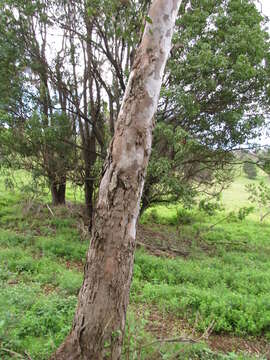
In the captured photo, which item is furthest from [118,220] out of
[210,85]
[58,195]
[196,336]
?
[58,195]

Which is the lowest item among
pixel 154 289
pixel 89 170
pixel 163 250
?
pixel 163 250

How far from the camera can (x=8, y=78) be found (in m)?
7.86

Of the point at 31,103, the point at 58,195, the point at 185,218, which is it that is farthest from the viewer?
the point at 185,218

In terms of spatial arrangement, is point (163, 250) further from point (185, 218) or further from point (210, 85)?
point (210, 85)

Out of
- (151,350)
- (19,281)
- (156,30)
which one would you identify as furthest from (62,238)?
(156,30)

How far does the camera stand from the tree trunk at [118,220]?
246 cm

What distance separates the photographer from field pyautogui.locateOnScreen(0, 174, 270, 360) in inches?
139

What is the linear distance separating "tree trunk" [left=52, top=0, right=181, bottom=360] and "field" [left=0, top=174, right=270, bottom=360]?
0.46 meters

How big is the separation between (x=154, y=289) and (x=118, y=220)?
12.3 ft

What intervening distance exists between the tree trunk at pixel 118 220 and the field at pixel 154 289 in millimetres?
464

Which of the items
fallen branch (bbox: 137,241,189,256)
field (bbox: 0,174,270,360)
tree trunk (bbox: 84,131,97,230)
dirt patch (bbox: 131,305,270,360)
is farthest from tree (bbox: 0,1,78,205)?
dirt patch (bbox: 131,305,270,360)

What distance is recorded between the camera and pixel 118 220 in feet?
8.05

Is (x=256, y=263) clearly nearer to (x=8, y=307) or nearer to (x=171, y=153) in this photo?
(x=171, y=153)

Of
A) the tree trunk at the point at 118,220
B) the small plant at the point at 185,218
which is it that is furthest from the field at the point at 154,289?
the small plant at the point at 185,218
